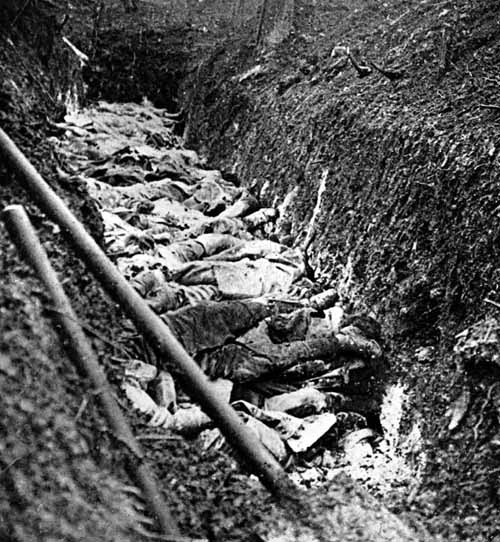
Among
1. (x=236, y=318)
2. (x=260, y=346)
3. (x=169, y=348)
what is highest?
(x=169, y=348)

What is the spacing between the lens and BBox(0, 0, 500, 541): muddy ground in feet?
5.72

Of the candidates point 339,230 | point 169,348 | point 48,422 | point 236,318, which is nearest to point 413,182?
point 339,230

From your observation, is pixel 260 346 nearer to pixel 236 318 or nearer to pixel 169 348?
pixel 236 318

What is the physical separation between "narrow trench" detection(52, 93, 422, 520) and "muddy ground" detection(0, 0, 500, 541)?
0.25 meters

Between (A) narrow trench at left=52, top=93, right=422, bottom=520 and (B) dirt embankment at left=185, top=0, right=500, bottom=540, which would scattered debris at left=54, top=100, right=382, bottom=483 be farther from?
(B) dirt embankment at left=185, top=0, right=500, bottom=540

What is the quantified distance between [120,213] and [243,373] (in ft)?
10.4

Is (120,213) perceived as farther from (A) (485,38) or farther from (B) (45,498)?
(B) (45,498)

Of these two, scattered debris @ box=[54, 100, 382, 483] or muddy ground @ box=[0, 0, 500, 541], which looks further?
scattered debris @ box=[54, 100, 382, 483]

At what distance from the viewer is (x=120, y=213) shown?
22.1 feet

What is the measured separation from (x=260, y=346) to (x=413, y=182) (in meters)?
2.01

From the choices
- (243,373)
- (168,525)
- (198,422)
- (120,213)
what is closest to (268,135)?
(120,213)

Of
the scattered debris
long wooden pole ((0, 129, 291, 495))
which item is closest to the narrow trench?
the scattered debris

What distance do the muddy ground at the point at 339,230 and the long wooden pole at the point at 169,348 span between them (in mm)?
107

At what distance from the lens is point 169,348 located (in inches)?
84.7
